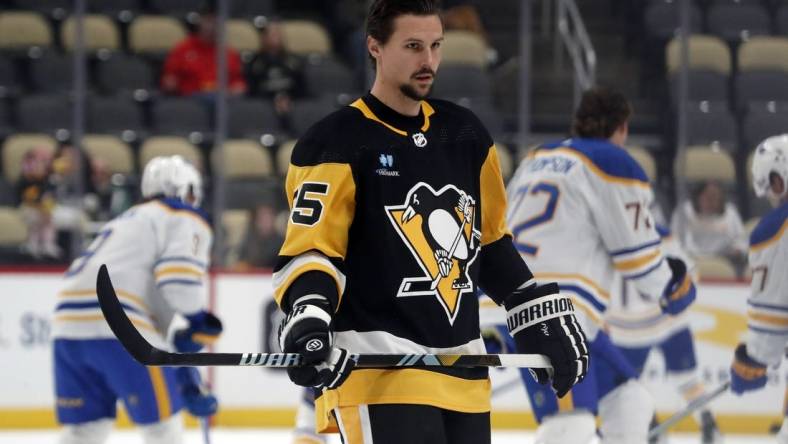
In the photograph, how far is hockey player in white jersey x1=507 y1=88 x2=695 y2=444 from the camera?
3.85 m

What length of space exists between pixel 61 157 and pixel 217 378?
50.4 inches

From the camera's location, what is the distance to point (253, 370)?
6.95 m

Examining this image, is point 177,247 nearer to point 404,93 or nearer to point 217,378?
point 404,93

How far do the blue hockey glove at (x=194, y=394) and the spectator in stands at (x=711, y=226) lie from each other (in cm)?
322

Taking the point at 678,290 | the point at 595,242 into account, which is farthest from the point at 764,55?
the point at 595,242

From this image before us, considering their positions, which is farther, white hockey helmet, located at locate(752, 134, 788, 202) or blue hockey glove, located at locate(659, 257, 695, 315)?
blue hockey glove, located at locate(659, 257, 695, 315)

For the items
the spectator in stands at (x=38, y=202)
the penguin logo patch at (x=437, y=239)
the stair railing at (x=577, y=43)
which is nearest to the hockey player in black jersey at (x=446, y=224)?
the penguin logo patch at (x=437, y=239)

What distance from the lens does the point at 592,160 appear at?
12.8 ft

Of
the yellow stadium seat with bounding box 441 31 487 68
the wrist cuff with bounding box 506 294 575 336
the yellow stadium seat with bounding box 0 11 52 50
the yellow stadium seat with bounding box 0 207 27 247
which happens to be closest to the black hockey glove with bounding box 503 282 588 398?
the wrist cuff with bounding box 506 294 575 336

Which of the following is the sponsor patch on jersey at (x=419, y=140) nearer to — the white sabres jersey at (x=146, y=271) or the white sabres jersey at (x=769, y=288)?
the white sabres jersey at (x=769, y=288)

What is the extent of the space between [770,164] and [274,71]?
4.42 m

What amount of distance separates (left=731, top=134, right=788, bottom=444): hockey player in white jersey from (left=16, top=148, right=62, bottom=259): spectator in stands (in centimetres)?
393

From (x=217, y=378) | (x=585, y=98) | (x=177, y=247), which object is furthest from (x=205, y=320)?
(x=217, y=378)

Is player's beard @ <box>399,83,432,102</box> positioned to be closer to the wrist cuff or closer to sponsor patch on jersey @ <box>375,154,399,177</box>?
sponsor patch on jersey @ <box>375,154,399,177</box>
